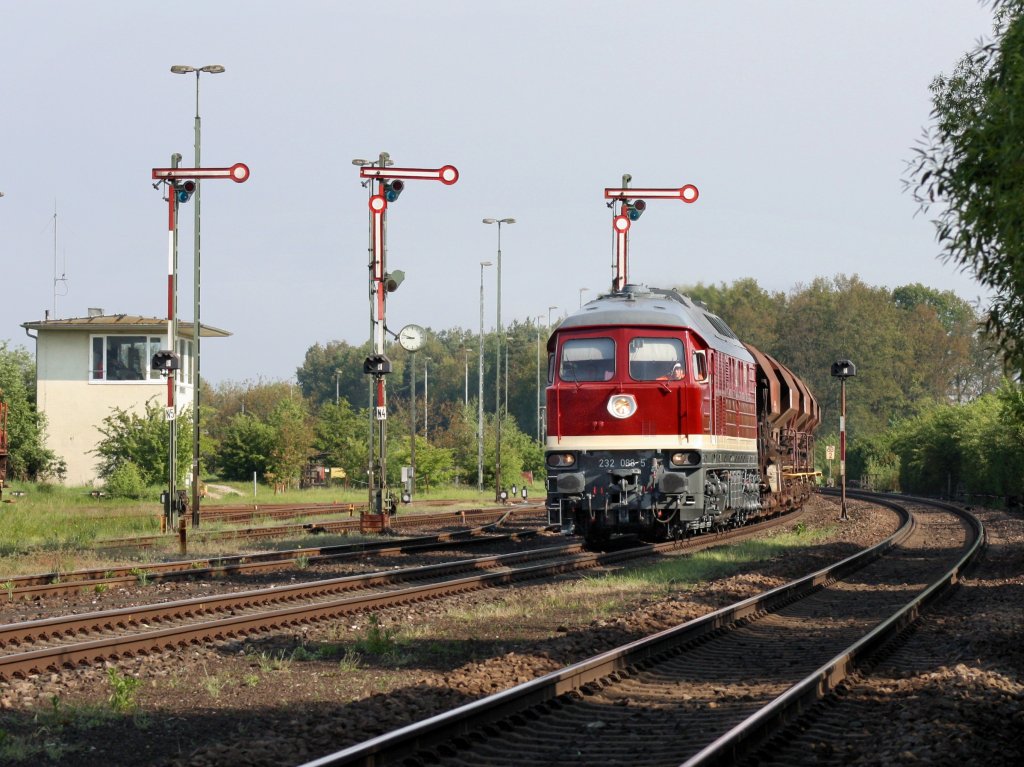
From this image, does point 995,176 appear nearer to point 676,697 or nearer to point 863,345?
point 676,697

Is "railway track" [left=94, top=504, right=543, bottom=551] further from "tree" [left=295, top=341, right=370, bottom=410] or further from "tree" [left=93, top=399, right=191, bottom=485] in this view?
"tree" [left=295, top=341, right=370, bottom=410]

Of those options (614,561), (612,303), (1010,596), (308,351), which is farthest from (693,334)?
(308,351)

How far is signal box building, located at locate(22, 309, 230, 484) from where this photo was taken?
179ft

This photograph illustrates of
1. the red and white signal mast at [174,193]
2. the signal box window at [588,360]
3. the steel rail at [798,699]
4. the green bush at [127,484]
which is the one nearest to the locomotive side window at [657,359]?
the signal box window at [588,360]

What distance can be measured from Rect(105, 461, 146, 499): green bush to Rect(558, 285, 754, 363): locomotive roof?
2578 centimetres

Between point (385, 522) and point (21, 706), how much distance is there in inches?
776

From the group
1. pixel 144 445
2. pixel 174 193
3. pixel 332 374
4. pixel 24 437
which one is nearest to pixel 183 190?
pixel 174 193

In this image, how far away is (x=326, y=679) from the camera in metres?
10.6

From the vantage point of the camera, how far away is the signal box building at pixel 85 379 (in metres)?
54.6

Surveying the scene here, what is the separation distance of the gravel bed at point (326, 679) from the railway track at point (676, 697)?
511 millimetres

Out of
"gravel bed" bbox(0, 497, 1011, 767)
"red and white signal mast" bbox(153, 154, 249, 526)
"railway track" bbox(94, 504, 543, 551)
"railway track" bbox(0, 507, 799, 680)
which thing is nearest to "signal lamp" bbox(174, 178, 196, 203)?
"red and white signal mast" bbox(153, 154, 249, 526)

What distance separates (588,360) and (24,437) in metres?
36.9

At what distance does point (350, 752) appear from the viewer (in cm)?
677

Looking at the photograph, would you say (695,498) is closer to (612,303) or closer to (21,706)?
(612,303)
